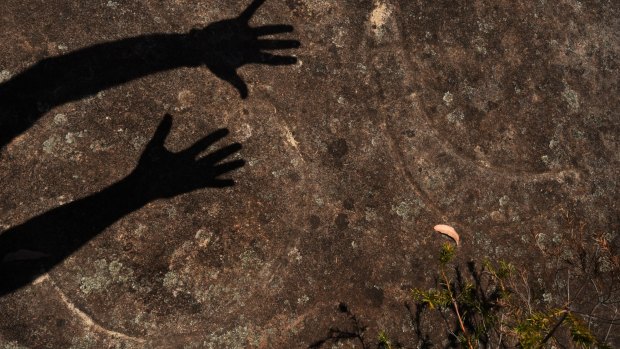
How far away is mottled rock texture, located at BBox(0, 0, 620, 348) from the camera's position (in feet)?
11.5

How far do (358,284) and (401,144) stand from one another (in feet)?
3.60

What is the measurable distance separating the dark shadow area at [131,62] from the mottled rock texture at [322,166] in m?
0.07

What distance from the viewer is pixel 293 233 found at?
3.71 metres

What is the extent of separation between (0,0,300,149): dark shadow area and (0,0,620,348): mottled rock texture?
0.07 m

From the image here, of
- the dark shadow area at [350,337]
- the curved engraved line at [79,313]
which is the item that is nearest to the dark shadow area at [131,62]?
the curved engraved line at [79,313]

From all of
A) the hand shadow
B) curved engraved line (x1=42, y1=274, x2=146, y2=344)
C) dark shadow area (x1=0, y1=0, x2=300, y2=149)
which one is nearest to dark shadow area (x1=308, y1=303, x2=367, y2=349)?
the hand shadow

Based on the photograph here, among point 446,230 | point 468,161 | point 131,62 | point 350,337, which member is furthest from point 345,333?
point 131,62

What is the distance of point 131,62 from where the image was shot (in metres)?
3.74

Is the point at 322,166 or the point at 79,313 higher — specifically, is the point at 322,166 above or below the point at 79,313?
above

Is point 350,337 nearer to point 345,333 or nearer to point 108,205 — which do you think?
point 345,333

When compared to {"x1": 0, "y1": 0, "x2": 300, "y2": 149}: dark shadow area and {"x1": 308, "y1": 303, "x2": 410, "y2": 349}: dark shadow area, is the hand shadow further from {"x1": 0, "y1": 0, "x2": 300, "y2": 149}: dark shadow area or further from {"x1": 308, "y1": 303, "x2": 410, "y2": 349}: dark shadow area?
{"x1": 308, "y1": 303, "x2": 410, "y2": 349}: dark shadow area

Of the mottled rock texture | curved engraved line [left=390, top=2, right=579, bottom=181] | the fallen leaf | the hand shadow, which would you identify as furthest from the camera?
curved engraved line [left=390, top=2, right=579, bottom=181]

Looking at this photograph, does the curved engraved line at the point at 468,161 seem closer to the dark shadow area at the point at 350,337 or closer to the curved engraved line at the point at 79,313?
the dark shadow area at the point at 350,337

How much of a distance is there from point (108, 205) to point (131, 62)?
3.37 ft
